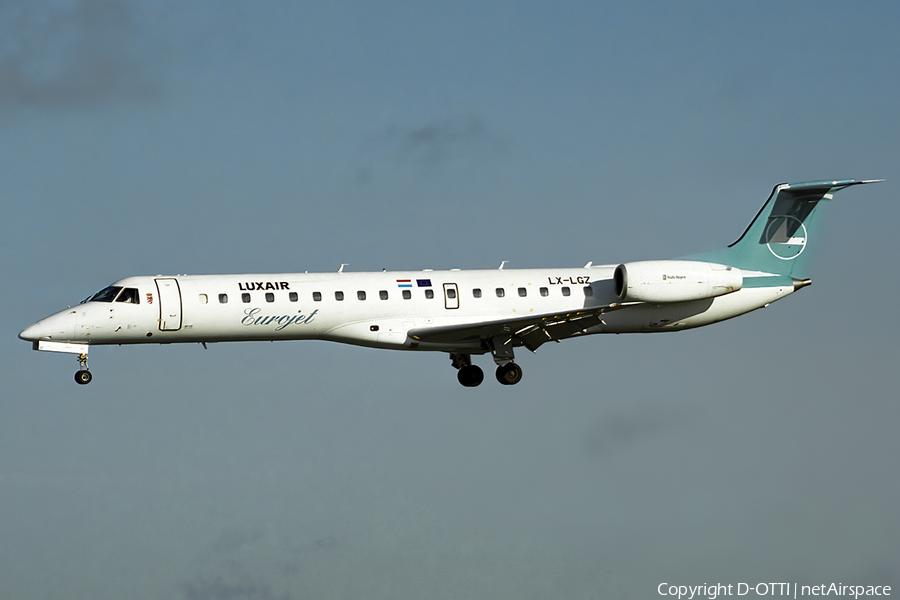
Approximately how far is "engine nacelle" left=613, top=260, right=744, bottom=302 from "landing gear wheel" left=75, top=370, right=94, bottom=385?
49.3ft

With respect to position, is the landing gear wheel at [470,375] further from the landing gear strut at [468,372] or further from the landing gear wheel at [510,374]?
the landing gear wheel at [510,374]

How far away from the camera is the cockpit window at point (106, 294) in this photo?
2966 cm

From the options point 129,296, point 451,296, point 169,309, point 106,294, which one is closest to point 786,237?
point 451,296

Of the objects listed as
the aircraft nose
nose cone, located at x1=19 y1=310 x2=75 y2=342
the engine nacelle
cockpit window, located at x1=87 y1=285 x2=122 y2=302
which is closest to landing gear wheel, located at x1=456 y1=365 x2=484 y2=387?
the engine nacelle

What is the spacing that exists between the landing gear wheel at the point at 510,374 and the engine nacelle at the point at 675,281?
12.1ft

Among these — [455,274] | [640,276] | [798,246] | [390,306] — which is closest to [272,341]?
[390,306]

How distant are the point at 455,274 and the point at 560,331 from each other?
3549mm

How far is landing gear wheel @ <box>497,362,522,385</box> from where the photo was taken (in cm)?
3225

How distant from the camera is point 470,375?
3384 cm

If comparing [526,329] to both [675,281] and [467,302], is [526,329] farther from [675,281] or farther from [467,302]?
[675,281]

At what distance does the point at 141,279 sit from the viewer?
30047mm

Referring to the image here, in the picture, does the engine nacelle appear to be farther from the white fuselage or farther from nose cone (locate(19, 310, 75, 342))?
nose cone (locate(19, 310, 75, 342))

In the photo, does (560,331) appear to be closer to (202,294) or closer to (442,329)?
(442,329)

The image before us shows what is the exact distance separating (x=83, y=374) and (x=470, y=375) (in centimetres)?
1137
